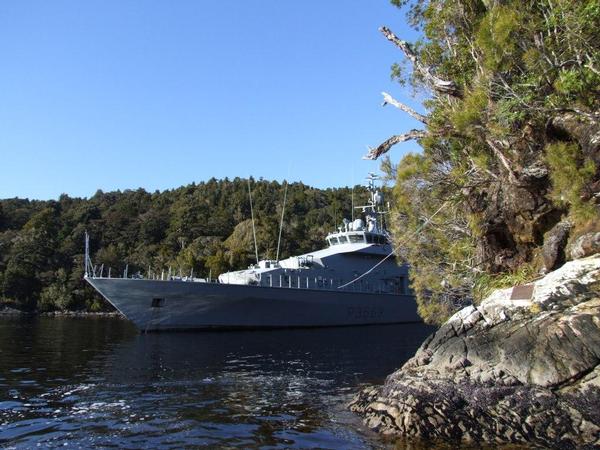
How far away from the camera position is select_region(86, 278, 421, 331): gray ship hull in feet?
95.2

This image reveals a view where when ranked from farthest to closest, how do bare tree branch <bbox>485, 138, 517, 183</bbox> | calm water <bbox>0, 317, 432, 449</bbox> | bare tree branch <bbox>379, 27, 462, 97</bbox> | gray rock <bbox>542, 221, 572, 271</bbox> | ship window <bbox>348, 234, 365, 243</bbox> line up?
ship window <bbox>348, 234, 365, 243</bbox> < bare tree branch <bbox>379, 27, 462, 97</bbox> < bare tree branch <bbox>485, 138, 517, 183</bbox> < gray rock <bbox>542, 221, 572, 271</bbox> < calm water <bbox>0, 317, 432, 449</bbox>

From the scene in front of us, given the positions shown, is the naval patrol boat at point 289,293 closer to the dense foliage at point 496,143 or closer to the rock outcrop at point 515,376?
the dense foliage at point 496,143

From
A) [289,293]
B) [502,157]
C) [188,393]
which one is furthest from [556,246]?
[289,293]

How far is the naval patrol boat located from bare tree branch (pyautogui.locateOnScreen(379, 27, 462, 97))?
13387mm

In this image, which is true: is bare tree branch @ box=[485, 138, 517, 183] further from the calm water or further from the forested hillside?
the forested hillside

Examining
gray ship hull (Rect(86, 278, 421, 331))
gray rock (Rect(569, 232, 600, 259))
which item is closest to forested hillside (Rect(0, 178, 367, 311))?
gray ship hull (Rect(86, 278, 421, 331))

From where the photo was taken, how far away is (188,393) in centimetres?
A: 1188

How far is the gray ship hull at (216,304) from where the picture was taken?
29016 mm

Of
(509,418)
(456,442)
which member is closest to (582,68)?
(509,418)

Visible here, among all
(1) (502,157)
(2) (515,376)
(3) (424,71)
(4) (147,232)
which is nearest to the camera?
(2) (515,376)

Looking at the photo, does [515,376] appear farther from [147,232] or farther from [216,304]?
[147,232]

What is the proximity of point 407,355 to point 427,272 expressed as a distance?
621 centimetres

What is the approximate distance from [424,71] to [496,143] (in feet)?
7.01

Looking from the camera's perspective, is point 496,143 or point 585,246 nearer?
point 585,246
